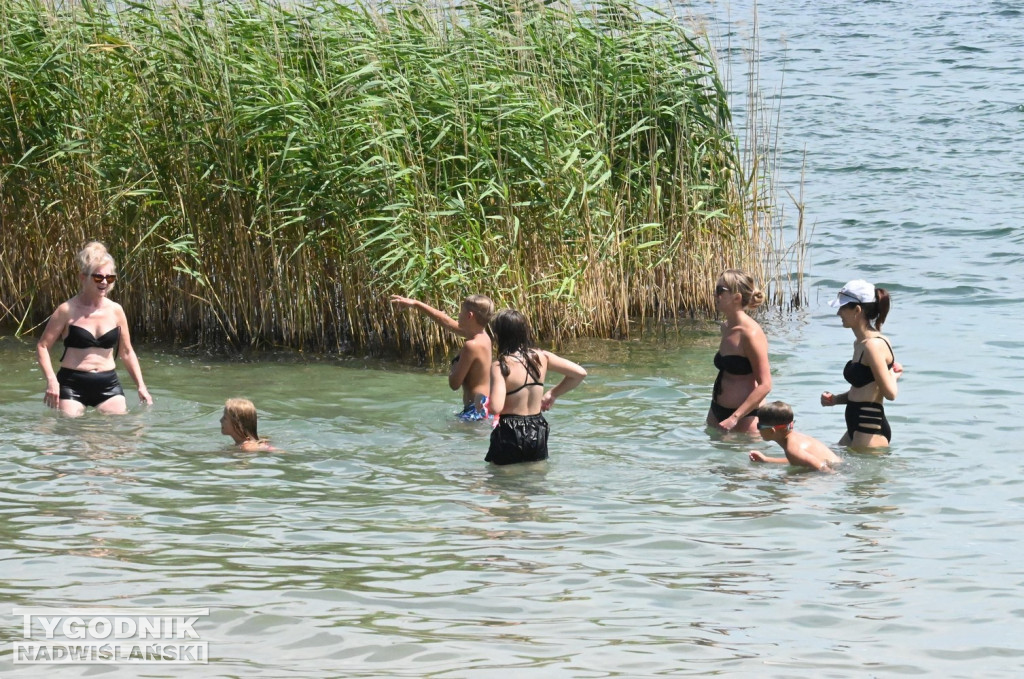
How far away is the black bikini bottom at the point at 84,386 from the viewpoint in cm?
947

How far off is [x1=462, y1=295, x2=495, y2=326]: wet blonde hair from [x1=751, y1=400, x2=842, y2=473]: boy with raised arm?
2.20 meters

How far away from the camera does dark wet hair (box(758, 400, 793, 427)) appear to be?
8000 millimetres

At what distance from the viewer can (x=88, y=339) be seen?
369 inches

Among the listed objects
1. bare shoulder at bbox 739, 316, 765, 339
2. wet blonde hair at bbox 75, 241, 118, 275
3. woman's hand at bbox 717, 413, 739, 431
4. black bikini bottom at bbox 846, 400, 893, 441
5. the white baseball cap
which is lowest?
woman's hand at bbox 717, 413, 739, 431

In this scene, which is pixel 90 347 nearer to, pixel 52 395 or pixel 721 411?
pixel 52 395

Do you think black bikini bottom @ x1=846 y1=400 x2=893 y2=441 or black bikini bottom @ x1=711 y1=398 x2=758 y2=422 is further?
black bikini bottom @ x1=711 y1=398 x2=758 y2=422

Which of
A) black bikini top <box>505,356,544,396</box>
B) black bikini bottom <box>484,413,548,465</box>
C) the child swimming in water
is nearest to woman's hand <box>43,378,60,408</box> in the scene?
the child swimming in water

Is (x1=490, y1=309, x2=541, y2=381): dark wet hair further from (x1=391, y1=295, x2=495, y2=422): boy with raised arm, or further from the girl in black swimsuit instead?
(x1=391, y1=295, x2=495, y2=422): boy with raised arm

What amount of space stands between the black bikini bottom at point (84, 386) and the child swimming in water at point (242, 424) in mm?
1254

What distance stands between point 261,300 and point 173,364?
992 millimetres

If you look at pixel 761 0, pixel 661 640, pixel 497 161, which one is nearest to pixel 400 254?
pixel 497 161

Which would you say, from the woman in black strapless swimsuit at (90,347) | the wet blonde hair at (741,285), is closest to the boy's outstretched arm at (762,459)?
the wet blonde hair at (741,285)

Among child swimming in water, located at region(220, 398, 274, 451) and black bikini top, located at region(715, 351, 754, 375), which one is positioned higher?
black bikini top, located at region(715, 351, 754, 375)

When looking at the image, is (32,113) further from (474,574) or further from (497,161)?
(474,574)
